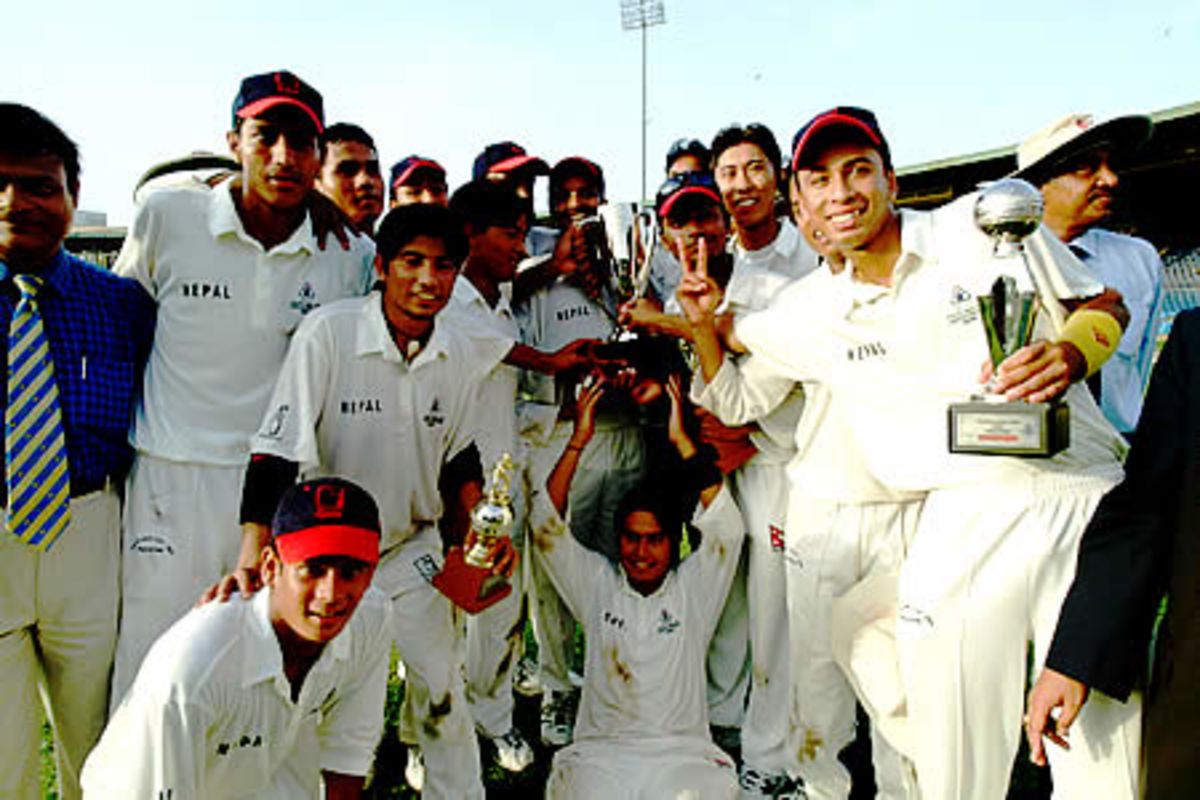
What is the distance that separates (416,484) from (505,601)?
3.75ft

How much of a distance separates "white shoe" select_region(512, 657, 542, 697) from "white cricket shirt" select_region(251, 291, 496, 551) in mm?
2125

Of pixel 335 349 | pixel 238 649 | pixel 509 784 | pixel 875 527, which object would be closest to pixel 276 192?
pixel 335 349

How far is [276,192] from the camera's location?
355 cm

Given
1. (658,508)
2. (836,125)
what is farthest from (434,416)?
(836,125)

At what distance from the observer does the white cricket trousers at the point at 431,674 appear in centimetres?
369

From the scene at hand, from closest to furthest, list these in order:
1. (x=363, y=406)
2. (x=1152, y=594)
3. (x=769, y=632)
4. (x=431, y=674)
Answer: (x=1152, y=594)
(x=363, y=406)
(x=431, y=674)
(x=769, y=632)

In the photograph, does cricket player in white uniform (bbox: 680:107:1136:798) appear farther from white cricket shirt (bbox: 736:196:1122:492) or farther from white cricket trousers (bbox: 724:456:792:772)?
white cricket trousers (bbox: 724:456:792:772)

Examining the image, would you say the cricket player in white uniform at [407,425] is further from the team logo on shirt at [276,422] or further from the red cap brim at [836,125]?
the red cap brim at [836,125]

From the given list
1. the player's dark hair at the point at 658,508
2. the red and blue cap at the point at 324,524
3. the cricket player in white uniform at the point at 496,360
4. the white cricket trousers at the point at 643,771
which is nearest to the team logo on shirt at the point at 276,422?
the red and blue cap at the point at 324,524

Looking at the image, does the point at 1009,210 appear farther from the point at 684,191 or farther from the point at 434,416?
the point at 434,416

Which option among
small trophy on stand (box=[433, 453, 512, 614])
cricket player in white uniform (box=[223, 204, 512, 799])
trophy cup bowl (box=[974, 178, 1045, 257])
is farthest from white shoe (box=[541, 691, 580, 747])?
trophy cup bowl (box=[974, 178, 1045, 257])

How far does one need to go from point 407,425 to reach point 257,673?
115cm

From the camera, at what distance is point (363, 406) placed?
11.8 ft

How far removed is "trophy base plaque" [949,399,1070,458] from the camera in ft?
7.73
